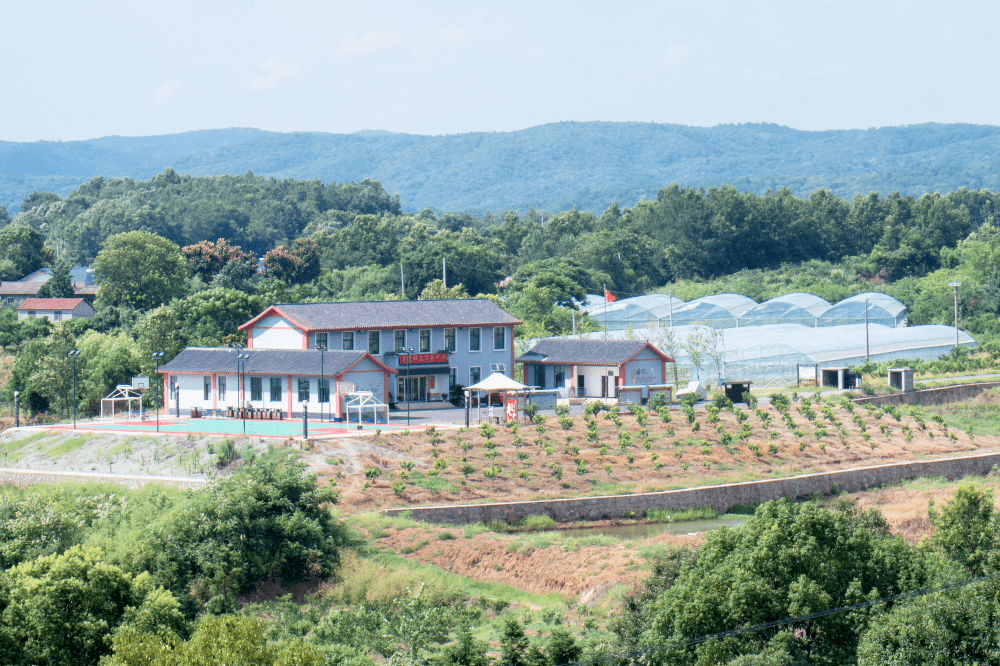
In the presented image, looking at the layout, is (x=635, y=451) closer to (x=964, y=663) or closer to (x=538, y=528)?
(x=538, y=528)

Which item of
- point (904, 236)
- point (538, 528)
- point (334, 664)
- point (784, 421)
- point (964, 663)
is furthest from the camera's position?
point (904, 236)

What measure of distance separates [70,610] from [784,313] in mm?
60066

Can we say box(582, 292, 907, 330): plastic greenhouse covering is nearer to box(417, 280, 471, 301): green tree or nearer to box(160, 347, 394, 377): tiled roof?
box(417, 280, 471, 301): green tree

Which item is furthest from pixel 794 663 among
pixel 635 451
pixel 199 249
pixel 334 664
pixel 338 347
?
pixel 199 249

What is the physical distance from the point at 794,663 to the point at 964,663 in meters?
2.30

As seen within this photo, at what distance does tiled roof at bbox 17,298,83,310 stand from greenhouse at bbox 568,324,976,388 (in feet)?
118

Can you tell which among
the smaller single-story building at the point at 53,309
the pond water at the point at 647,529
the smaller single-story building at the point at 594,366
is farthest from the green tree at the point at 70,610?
the smaller single-story building at the point at 53,309

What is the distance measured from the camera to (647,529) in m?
33.5

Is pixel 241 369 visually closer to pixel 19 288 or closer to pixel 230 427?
pixel 230 427

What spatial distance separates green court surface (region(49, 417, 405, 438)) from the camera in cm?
4012

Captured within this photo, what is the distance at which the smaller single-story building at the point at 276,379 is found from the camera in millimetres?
44250

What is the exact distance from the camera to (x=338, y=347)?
49.6 metres

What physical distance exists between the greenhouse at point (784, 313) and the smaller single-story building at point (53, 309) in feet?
146

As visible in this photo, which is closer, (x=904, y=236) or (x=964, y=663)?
(x=964, y=663)
